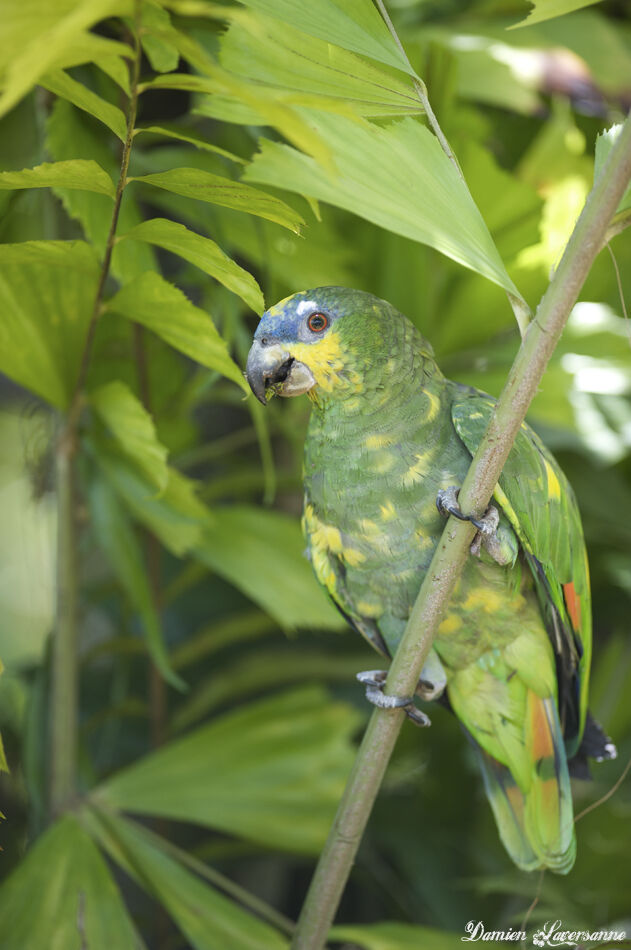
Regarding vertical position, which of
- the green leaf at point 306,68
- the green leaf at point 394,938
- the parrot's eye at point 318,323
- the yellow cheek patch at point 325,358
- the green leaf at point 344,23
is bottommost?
the green leaf at point 394,938

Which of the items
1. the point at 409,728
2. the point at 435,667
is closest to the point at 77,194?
the point at 435,667

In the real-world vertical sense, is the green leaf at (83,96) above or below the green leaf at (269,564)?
above

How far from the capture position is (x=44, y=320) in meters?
0.68

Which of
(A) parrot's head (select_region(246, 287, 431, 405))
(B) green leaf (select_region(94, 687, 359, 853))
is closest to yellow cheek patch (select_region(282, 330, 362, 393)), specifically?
(A) parrot's head (select_region(246, 287, 431, 405))

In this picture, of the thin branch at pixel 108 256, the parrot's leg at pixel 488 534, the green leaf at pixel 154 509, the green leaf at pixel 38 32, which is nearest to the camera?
the green leaf at pixel 38 32

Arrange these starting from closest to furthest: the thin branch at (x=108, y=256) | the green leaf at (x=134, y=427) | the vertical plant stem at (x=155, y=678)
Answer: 1. the thin branch at (x=108, y=256)
2. the green leaf at (x=134, y=427)
3. the vertical plant stem at (x=155, y=678)

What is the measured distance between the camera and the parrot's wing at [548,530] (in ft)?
1.81

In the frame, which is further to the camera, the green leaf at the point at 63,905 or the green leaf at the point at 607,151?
the green leaf at the point at 63,905

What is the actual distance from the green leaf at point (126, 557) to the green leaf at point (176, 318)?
296mm

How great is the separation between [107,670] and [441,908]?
64 cm

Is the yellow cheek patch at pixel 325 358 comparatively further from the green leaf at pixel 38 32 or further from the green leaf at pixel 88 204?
the green leaf at pixel 38 32

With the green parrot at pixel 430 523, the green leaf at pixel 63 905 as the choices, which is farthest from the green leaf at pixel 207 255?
the green leaf at pixel 63 905

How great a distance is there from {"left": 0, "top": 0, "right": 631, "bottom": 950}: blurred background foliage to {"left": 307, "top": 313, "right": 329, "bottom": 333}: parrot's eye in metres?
0.07

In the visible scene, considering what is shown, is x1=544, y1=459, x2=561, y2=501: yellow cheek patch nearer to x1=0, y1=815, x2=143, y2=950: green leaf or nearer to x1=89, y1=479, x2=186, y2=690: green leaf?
x1=89, y1=479, x2=186, y2=690: green leaf
